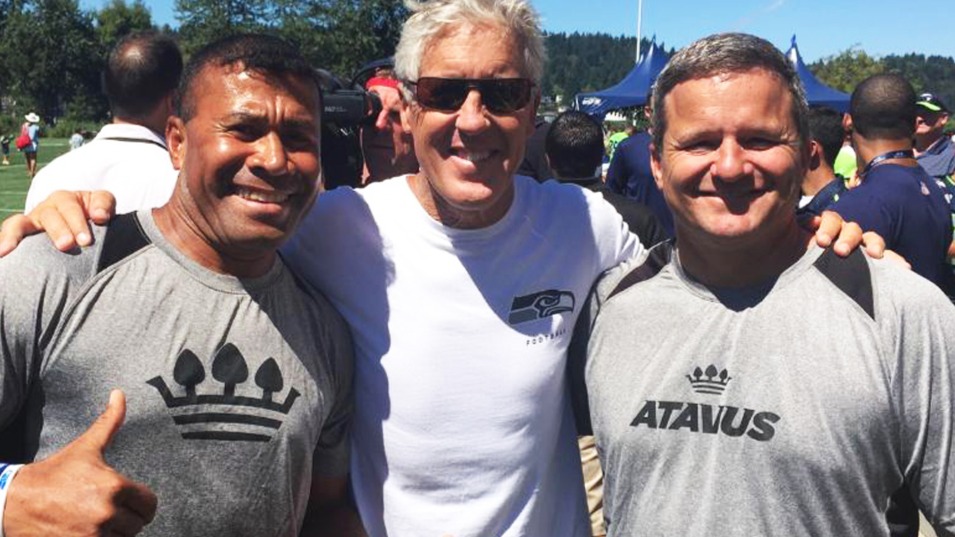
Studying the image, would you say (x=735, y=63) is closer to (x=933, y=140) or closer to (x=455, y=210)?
(x=455, y=210)

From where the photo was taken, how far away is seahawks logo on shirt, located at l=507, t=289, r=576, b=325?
2529 mm

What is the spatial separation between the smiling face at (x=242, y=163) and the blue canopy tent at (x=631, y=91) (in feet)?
52.3

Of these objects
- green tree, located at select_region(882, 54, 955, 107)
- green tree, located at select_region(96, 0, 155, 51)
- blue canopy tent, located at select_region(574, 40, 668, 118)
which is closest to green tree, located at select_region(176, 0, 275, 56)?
green tree, located at select_region(96, 0, 155, 51)

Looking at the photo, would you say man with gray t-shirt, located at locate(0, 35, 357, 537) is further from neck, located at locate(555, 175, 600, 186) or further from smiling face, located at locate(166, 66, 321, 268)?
neck, located at locate(555, 175, 600, 186)

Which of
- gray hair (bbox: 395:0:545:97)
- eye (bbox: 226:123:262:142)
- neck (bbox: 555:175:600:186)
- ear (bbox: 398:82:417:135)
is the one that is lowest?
neck (bbox: 555:175:600:186)

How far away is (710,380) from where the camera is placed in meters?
2.11

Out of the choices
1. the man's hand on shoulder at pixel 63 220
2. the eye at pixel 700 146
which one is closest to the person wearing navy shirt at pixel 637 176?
the eye at pixel 700 146

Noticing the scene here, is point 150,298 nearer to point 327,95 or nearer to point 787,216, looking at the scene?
point 787,216

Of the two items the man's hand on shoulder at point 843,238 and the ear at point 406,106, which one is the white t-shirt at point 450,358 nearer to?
the ear at point 406,106

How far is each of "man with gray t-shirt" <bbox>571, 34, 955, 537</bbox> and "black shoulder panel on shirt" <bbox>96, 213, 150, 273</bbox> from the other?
1.26 metres

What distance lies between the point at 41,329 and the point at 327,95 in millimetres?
2303

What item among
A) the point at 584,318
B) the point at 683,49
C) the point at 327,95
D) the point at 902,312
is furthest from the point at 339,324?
the point at 327,95

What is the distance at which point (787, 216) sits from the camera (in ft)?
7.15

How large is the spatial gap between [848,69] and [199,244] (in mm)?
57628
